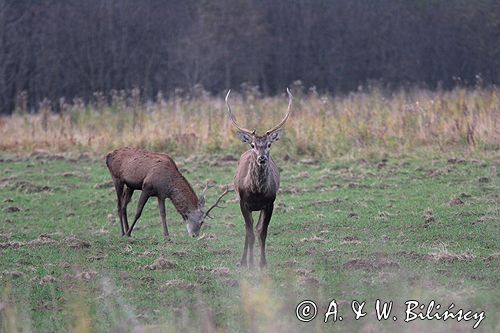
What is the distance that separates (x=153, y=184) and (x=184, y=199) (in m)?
0.47

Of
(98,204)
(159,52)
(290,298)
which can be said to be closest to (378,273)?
(290,298)

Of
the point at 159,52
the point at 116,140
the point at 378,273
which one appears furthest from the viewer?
the point at 159,52

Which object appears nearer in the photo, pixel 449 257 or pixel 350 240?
pixel 449 257

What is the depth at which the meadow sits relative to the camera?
7.65m

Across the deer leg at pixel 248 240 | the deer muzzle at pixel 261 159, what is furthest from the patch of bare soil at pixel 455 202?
the deer muzzle at pixel 261 159

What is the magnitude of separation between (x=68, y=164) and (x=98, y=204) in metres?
4.40

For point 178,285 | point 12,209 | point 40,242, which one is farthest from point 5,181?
point 178,285

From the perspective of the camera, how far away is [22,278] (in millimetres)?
9016

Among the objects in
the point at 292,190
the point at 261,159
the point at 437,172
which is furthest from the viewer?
the point at 437,172

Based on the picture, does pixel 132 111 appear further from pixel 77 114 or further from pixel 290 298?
Result: pixel 290 298

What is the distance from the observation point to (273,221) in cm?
1257

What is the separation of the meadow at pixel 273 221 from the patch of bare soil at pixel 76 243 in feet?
0.10

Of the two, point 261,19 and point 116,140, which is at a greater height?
point 261,19

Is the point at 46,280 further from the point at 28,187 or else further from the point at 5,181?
the point at 5,181
